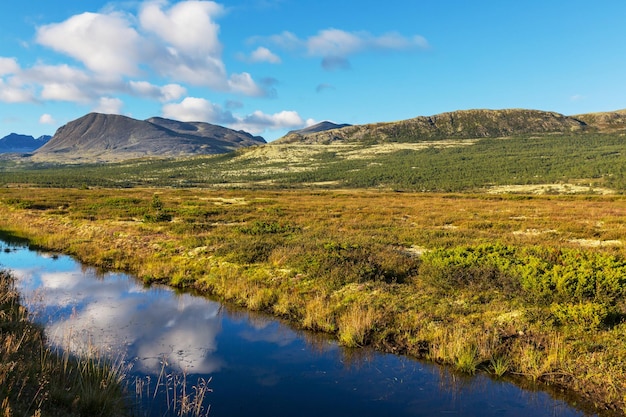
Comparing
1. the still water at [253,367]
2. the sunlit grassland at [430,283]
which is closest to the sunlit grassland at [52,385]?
the still water at [253,367]

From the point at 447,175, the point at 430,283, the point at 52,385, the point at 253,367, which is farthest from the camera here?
the point at 447,175

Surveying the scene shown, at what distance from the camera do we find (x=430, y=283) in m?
16.1

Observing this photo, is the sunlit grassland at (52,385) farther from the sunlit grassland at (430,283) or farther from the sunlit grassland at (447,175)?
the sunlit grassland at (447,175)

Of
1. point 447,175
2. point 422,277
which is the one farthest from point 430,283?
point 447,175

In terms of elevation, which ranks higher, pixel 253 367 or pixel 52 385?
pixel 52 385

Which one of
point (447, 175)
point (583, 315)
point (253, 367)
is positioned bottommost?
point (253, 367)

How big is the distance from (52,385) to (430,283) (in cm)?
1303

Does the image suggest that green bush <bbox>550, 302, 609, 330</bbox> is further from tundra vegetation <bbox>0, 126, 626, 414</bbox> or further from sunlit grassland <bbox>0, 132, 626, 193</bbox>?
sunlit grassland <bbox>0, 132, 626, 193</bbox>

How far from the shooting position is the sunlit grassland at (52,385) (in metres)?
6.90

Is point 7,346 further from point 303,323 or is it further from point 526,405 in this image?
point 526,405

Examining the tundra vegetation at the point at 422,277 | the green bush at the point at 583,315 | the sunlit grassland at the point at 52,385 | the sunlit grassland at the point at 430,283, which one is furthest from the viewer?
the green bush at the point at 583,315

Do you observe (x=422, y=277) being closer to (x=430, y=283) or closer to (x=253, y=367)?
(x=430, y=283)

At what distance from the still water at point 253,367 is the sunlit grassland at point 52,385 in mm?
724

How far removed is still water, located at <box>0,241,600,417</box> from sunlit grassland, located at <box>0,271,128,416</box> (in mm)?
724
